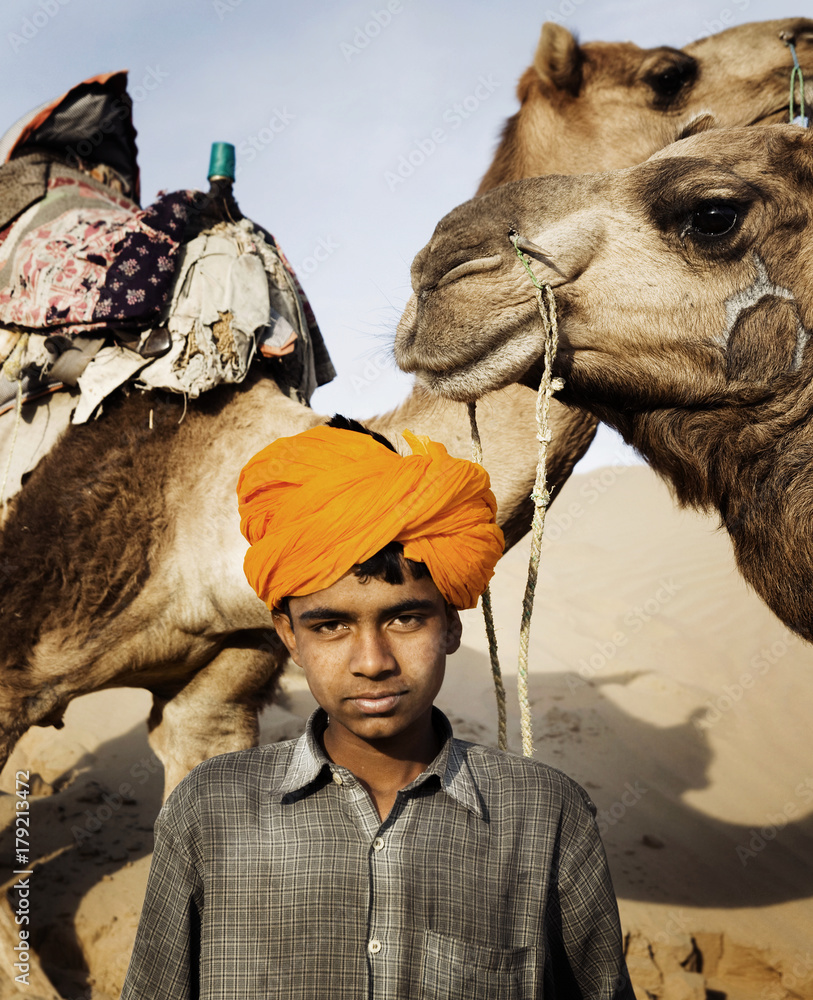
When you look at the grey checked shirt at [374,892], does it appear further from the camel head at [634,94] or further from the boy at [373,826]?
the camel head at [634,94]

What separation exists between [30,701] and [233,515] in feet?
3.03

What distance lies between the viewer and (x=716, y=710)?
6.14m

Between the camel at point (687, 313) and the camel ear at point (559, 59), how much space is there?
6.18 ft

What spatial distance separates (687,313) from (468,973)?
1.36 m

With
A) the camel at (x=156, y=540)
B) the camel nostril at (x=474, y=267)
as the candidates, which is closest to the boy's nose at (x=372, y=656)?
the camel nostril at (x=474, y=267)

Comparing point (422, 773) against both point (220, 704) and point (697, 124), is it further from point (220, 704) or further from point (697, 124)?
point (220, 704)

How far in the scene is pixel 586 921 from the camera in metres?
1.20

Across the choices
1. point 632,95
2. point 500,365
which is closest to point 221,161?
point 632,95

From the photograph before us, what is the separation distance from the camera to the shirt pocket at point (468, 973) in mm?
1117

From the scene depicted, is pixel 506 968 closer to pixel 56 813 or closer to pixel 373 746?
pixel 373 746

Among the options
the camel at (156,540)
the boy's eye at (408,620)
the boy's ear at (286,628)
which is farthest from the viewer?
the camel at (156,540)

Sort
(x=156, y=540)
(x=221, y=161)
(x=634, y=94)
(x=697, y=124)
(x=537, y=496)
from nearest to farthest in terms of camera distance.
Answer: (x=537, y=496)
(x=697, y=124)
(x=156, y=540)
(x=221, y=161)
(x=634, y=94)

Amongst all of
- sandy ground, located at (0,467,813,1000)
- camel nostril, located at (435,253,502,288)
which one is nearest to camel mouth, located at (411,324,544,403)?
camel nostril, located at (435,253,502,288)

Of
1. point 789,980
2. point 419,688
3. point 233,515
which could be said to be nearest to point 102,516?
point 233,515
